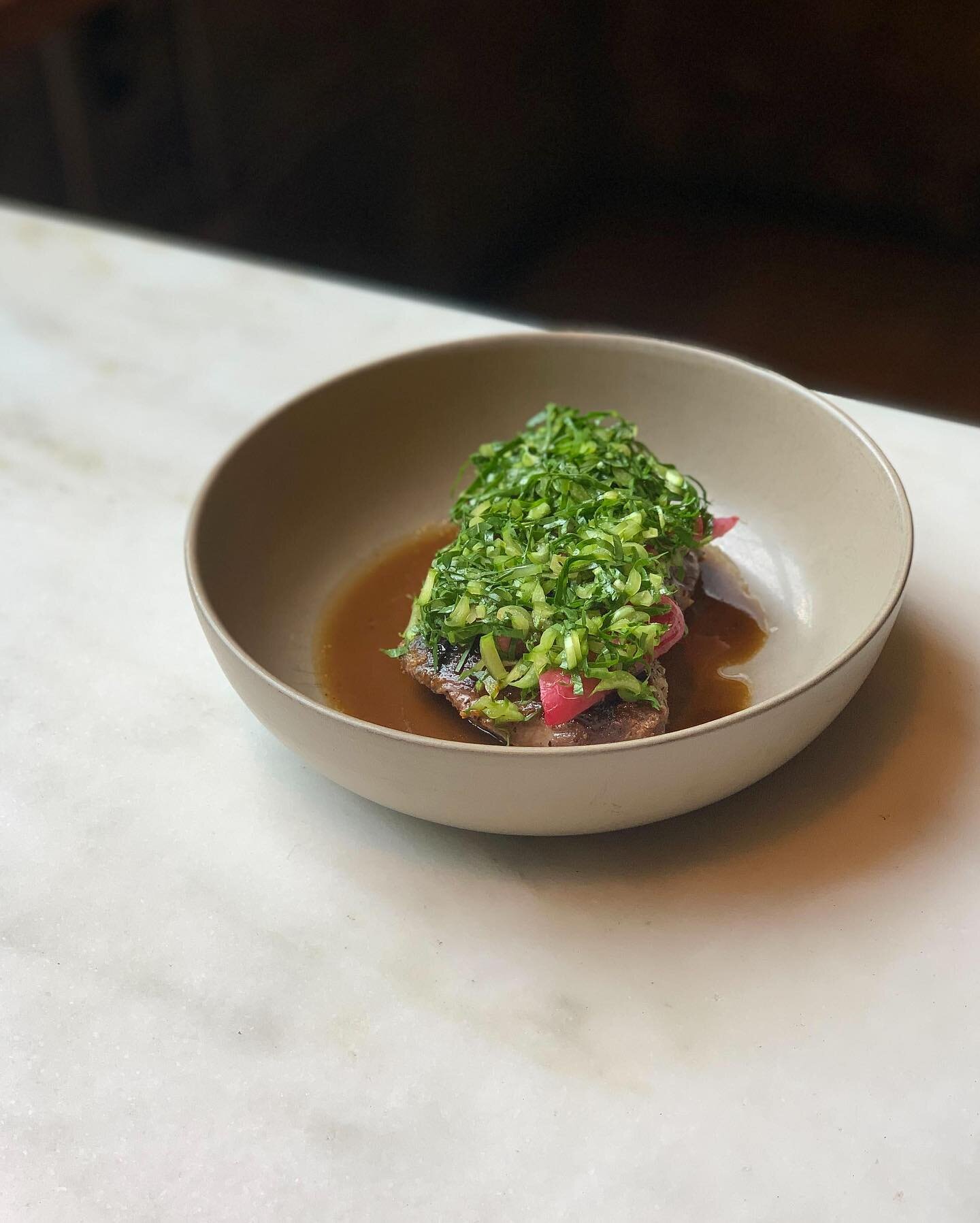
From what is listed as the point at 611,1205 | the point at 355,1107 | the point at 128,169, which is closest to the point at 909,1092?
the point at 611,1205

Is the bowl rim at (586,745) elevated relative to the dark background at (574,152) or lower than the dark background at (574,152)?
elevated

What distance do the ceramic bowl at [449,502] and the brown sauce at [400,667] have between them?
21 mm

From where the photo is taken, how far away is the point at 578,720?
0.99 m

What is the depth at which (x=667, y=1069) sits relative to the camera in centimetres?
79

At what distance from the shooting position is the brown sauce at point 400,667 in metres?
1.06

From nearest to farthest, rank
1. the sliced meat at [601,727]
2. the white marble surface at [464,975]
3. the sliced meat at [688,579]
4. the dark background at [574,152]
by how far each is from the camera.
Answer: the white marble surface at [464,975], the sliced meat at [601,727], the sliced meat at [688,579], the dark background at [574,152]

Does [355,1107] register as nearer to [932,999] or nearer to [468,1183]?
[468,1183]

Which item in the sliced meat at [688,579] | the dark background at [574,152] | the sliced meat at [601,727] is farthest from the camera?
the dark background at [574,152]

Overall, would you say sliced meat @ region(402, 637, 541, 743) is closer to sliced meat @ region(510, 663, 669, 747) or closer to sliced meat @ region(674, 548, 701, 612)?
sliced meat @ region(510, 663, 669, 747)

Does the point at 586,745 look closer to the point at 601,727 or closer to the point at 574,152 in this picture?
the point at 601,727

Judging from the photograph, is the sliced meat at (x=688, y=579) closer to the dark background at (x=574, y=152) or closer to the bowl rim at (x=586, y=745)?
the bowl rim at (x=586, y=745)

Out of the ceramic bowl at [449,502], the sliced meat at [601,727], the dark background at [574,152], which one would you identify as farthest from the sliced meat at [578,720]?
the dark background at [574,152]

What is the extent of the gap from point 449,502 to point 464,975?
65 centimetres

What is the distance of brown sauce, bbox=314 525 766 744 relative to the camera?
3.48 ft
